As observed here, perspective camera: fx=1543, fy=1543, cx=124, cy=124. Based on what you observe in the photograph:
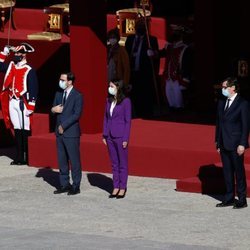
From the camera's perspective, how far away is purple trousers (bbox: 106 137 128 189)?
67.8 ft

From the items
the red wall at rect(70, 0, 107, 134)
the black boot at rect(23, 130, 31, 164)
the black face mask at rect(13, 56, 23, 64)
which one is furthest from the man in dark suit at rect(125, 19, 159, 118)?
the black face mask at rect(13, 56, 23, 64)

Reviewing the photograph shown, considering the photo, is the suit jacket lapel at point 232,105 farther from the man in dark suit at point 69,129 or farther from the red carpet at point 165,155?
the man in dark suit at point 69,129

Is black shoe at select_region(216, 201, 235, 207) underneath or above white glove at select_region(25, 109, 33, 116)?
above

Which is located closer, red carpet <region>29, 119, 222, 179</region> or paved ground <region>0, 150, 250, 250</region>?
paved ground <region>0, 150, 250, 250</region>

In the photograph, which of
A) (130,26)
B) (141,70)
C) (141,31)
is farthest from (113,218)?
(130,26)

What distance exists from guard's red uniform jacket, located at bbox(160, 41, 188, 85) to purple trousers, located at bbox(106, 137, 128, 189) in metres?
7.47

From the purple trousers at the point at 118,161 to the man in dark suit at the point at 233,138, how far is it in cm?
143

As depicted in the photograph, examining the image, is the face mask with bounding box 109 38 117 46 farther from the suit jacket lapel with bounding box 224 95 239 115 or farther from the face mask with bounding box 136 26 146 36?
the suit jacket lapel with bounding box 224 95 239 115

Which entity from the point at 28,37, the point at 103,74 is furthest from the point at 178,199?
the point at 28,37

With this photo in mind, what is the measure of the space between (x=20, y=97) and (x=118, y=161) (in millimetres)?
3885

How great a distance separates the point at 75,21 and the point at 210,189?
178 inches

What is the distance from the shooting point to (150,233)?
59.9 ft

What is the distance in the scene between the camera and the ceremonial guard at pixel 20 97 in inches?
953

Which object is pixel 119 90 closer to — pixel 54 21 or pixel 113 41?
pixel 113 41
